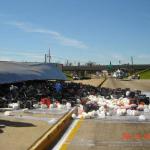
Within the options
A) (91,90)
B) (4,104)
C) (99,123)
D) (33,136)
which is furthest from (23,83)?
(33,136)

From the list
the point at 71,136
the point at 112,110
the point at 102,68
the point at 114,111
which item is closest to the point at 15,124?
the point at 71,136

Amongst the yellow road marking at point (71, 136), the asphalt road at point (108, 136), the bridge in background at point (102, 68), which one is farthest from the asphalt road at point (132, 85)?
the bridge in background at point (102, 68)

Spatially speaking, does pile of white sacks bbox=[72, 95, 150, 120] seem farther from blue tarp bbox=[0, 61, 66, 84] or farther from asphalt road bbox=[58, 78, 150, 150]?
blue tarp bbox=[0, 61, 66, 84]

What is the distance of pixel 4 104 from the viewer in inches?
862

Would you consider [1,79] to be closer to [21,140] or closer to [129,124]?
[129,124]

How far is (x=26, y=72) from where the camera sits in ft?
104

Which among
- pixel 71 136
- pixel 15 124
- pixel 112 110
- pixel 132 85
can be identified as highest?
pixel 132 85

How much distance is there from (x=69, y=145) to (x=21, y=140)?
1238 mm

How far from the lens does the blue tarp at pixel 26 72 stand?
2761cm

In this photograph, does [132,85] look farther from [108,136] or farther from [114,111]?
[108,136]

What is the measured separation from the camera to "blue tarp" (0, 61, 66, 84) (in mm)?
27606

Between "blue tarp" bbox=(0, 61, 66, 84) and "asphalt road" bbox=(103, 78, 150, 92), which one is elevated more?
"blue tarp" bbox=(0, 61, 66, 84)

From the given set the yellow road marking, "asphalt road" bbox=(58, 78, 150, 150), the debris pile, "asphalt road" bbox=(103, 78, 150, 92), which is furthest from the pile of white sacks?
"asphalt road" bbox=(103, 78, 150, 92)

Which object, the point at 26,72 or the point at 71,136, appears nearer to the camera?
the point at 71,136
